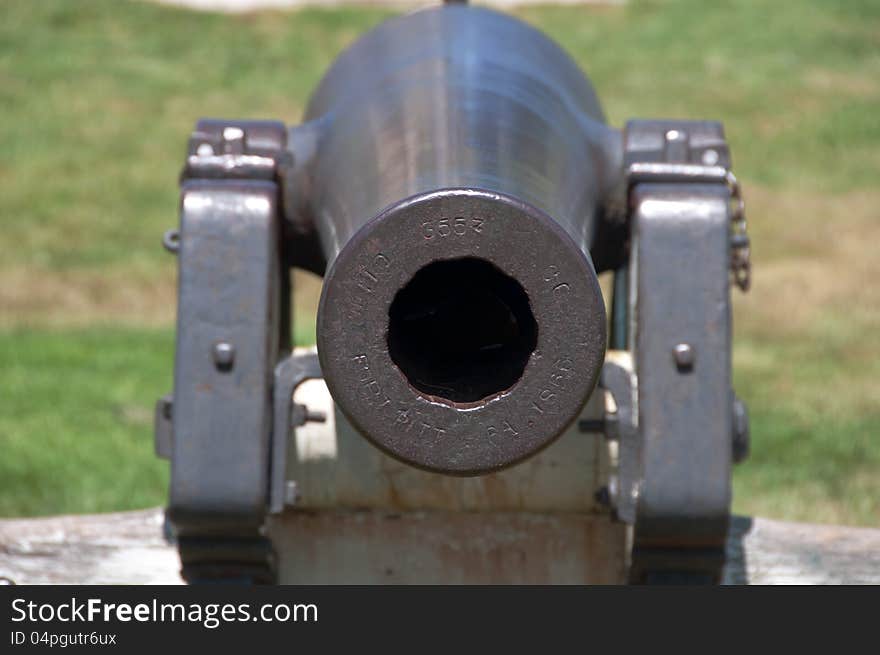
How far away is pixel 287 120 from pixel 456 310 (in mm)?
9844

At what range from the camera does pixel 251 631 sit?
3.07 metres

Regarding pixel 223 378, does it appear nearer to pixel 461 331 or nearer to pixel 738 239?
pixel 461 331

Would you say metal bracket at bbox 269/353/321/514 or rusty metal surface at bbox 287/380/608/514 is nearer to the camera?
metal bracket at bbox 269/353/321/514

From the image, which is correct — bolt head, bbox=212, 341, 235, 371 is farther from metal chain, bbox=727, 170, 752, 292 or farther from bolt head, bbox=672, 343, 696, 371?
metal chain, bbox=727, 170, 752, 292

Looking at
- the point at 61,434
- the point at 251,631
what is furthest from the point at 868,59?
the point at 251,631

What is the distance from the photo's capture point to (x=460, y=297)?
2611 mm

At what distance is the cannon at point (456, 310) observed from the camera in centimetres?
245

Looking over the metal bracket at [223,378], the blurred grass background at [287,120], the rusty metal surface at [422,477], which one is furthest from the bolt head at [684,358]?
the blurred grass background at [287,120]

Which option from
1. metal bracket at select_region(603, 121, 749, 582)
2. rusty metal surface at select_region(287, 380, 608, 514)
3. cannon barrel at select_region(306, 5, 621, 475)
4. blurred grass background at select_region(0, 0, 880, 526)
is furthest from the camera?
blurred grass background at select_region(0, 0, 880, 526)

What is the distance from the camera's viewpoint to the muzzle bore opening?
2.51 meters

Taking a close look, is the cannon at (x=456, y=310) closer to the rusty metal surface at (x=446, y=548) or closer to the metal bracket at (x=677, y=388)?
the metal bracket at (x=677, y=388)

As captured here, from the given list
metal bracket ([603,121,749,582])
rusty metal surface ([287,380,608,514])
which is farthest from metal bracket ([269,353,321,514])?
metal bracket ([603,121,749,582])

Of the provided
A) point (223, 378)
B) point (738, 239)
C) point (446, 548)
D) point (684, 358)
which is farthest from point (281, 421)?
point (738, 239)

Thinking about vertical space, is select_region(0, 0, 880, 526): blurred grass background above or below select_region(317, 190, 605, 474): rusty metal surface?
above
